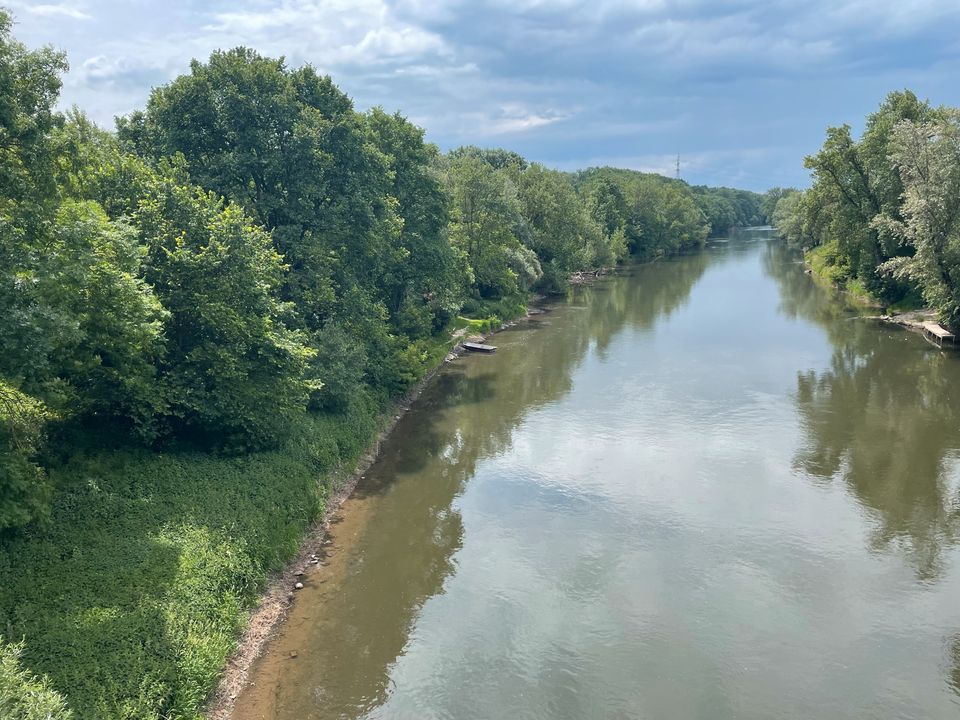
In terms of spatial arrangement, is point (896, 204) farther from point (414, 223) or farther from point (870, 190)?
point (414, 223)

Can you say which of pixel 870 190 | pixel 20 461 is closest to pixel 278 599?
pixel 20 461

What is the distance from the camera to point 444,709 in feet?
52.5

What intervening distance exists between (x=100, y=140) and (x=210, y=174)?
601cm

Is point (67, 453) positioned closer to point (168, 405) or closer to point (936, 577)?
point (168, 405)

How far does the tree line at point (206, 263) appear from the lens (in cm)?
1662

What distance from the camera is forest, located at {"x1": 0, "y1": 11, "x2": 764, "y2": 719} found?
49.6 feet

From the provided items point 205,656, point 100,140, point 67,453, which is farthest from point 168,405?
point 100,140

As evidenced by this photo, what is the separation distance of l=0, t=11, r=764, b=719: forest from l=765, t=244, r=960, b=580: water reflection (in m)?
21.2

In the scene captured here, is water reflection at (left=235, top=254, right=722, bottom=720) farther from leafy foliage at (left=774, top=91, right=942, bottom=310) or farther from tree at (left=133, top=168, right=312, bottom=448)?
leafy foliage at (left=774, top=91, right=942, bottom=310)

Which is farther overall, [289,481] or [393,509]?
[393,509]

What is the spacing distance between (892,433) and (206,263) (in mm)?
32279

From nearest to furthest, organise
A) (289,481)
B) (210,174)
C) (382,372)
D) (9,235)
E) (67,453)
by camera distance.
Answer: (9,235) < (67,453) < (289,481) < (210,174) < (382,372)

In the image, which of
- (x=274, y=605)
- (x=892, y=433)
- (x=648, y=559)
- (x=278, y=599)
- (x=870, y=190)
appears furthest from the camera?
(x=870, y=190)

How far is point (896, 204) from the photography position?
5850 cm
